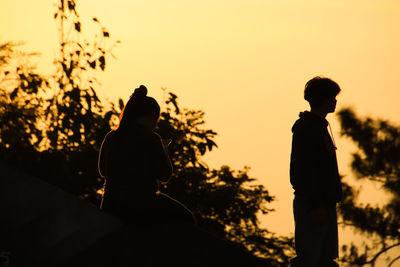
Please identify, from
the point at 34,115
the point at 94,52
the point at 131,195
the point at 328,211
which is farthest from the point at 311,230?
the point at 34,115

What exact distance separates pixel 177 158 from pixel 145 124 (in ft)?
31.5

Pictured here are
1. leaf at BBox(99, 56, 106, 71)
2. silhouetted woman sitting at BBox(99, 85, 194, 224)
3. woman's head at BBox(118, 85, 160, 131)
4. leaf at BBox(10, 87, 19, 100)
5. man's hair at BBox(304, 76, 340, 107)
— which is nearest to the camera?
silhouetted woman sitting at BBox(99, 85, 194, 224)

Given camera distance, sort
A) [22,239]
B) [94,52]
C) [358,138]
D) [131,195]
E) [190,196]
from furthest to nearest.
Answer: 1. [358,138]
2. [190,196]
3. [94,52]
4. [131,195]
5. [22,239]

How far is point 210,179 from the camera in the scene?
641 inches

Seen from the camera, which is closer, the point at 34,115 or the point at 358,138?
the point at 34,115

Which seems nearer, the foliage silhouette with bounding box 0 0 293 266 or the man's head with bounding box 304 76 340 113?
the man's head with bounding box 304 76 340 113

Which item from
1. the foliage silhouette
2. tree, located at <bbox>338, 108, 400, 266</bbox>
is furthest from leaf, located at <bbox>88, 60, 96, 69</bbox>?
tree, located at <bbox>338, 108, 400, 266</bbox>

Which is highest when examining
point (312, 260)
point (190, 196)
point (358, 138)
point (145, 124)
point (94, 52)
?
point (358, 138)

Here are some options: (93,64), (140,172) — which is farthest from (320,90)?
(93,64)

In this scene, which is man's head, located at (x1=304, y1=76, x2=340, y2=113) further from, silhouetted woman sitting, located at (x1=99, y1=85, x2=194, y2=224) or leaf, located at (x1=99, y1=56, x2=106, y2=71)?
leaf, located at (x1=99, y1=56, x2=106, y2=71)

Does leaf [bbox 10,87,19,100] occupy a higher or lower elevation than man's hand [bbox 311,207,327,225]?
higher

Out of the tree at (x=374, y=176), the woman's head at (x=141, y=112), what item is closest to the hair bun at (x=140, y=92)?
the woman's head at (x=141, y=112)

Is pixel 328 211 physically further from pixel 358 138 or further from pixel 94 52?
pixel 358 138

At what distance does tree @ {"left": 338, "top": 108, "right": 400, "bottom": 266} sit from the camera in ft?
68.5
